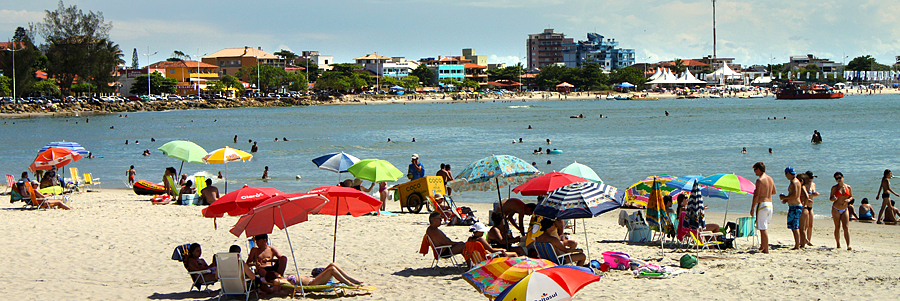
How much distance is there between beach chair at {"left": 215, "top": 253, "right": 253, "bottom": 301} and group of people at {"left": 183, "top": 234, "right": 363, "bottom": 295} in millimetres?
155

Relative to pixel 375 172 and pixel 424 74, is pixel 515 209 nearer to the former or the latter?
pixel 375 172

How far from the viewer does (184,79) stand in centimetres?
12262

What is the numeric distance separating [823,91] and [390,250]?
128264 millimetres

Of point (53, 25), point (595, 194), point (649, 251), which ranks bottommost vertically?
point (649, 251)

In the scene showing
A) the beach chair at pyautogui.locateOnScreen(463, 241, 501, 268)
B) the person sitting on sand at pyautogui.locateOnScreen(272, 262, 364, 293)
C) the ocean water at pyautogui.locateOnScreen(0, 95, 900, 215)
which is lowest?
the ocean water at pyautogui.locateOnScreen(0, 95, 900, 215)

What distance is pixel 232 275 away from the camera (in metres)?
7.20

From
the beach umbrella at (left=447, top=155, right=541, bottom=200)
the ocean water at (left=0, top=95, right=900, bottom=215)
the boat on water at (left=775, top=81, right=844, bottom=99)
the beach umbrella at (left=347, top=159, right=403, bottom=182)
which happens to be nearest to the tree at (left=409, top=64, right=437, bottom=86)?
the boat on water at (left=775, top=81, right=844, bottom=99)

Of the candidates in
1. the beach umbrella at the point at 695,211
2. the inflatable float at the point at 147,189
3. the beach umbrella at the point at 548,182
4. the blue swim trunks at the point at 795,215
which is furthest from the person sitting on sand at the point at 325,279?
the inflatable float at the point at 147,189

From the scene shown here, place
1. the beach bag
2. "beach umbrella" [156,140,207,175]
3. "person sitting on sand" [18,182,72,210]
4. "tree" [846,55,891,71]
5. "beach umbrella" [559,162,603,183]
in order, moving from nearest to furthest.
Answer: the beach bag < "beach umbrella" [559,162,603,183] < "person sitting on sand" [18,182,72,210] < "beach umbrella" [156,140,207,175] < "tree" [846,55,891,71]

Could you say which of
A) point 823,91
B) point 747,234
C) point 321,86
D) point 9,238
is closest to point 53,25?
point 321,86

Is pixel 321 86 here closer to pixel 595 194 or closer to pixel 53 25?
pixel 53 25

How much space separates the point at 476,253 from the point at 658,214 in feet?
11.6

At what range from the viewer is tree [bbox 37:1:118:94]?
89000mm

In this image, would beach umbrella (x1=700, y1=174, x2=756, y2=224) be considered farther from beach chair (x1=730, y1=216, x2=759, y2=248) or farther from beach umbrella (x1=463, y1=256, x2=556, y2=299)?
beach umbrella (x1=463, y1=256, x2=556, y2=299)
